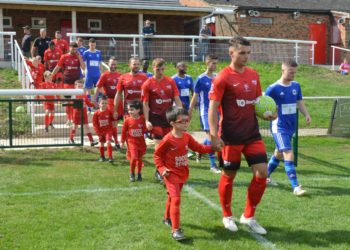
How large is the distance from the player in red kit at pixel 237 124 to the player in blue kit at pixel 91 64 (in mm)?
9291

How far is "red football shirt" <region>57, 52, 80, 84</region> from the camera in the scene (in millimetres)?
13578

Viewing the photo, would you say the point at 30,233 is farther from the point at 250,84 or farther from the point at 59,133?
the point at 59,133

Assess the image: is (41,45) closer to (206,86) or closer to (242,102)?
(206,86)

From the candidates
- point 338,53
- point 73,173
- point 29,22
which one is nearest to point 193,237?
point 73,173

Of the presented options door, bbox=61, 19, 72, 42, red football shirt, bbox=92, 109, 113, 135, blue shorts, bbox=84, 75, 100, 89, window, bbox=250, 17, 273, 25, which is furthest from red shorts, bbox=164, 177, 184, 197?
window, bbox=250, 17, 273, 25

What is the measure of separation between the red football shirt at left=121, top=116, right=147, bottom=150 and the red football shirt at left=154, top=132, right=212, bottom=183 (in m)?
2.69

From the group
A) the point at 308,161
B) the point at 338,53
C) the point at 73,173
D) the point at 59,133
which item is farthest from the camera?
the point at 338,53

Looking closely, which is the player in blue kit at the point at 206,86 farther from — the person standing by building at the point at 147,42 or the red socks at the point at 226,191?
the person standing by building at the point at 147,42

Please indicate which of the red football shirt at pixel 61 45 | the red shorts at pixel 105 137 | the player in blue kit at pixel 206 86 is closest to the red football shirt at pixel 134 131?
the player in blue kit at pixel 206 86

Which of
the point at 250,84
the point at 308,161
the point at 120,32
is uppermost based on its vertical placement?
the point at 120,32

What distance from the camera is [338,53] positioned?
31828 millimetres

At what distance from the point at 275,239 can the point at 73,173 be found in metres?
4.82

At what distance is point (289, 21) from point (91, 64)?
19815 mm

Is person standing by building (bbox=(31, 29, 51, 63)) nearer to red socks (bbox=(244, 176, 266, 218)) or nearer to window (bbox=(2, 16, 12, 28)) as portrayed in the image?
window (bbox=(2, 16, 12, 28))
